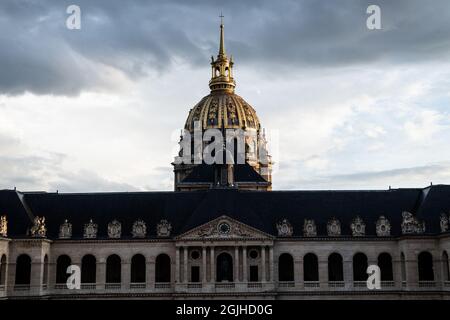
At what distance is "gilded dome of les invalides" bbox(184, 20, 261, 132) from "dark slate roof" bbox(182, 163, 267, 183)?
34.8 meters

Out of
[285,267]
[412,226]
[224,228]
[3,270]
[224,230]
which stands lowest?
[3,270]

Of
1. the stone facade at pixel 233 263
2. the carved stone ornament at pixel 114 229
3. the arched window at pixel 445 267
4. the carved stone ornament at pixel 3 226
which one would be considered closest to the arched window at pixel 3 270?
the stone facade at pixel 233 263

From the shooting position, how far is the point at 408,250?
2864 inches

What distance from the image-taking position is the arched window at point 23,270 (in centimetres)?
7231

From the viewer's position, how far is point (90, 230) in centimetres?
7556

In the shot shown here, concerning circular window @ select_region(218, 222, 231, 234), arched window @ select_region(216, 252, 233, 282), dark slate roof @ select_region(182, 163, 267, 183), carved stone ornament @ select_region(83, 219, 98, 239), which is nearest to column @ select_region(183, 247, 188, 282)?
arched window @ select_region(216, 252, 233, 282)

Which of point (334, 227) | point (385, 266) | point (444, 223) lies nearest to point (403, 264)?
point (385, 266)

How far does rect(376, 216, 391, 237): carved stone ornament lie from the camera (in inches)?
2972

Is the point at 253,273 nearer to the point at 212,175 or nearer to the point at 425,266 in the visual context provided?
the point at 425,266

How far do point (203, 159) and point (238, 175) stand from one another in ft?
79.8

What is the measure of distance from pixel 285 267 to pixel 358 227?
9.45 meters

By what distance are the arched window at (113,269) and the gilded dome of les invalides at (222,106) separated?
7061cm
